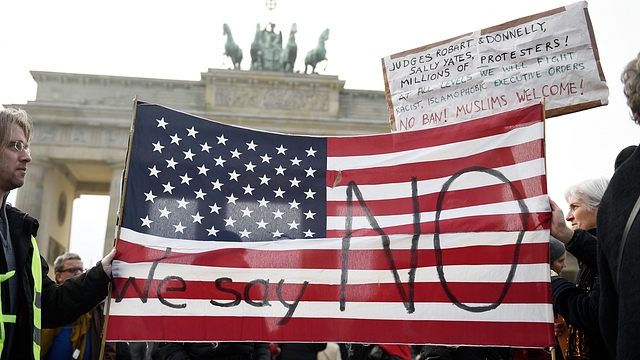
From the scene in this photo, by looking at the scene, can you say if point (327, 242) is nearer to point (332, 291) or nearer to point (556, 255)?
point (332, 291)

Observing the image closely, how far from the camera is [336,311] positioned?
3564 mm

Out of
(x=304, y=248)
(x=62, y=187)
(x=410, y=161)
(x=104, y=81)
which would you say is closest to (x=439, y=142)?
(x=410, y=161)

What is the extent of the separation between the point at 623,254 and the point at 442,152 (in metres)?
1.86

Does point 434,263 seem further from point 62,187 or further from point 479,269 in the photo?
point 62,187

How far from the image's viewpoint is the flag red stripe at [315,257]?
3520mm

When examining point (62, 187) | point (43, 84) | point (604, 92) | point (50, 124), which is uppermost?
point (43, 84)

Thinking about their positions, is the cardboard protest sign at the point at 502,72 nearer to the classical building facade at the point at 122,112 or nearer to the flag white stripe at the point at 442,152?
the flag white stripe at the point at 442,152

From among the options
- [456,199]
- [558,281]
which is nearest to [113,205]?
[456,199]

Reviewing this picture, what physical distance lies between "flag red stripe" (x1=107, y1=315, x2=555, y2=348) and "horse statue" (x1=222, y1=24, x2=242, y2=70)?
32244 millimetres

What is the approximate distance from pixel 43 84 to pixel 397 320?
3247 cm

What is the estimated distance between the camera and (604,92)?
4.09 metres

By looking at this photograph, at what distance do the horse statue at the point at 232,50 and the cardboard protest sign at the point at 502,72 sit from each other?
3093 cm

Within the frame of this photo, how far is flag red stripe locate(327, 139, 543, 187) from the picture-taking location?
3652 mm

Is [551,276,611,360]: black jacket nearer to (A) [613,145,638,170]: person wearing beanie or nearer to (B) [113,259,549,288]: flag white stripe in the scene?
(B) [113,259,549,288]: flag white stripe
